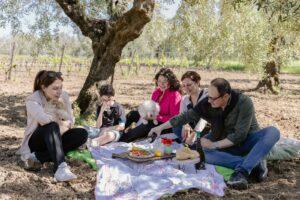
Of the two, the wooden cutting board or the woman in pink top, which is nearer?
the wooden cutting board

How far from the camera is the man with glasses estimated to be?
4.96 meters

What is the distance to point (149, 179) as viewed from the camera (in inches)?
192

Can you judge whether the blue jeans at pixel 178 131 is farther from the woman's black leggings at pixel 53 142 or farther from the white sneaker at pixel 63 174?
the white sneaker at pixel 63 174

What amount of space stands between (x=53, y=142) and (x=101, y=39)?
4559 millimetres

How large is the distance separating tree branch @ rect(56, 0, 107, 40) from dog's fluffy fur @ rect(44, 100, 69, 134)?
4.01m

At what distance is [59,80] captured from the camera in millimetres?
5371

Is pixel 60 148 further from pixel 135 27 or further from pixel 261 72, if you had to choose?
pixel 261 72

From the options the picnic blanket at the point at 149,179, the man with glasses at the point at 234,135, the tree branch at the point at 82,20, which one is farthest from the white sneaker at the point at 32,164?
the tree branch at the point at 82,20

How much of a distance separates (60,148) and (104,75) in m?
4.38

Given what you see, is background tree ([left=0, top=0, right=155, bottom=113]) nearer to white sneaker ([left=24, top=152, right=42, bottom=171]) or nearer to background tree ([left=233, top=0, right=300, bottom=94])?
background tree ([left=233, top=0, right=300, bottom=94])

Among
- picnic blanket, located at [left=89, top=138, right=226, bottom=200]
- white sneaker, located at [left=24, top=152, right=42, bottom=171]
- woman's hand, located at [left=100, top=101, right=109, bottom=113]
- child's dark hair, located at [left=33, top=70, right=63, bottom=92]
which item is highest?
child's dark hair, located at [left=33, top=70, right=63, bottom=92]

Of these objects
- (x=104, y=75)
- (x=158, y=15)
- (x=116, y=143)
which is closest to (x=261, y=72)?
(x=158, y=15)

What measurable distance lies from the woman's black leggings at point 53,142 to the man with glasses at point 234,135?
1.34 meters

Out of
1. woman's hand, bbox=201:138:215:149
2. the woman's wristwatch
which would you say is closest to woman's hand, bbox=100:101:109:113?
woman's hand, bbox=201:138:215:149
